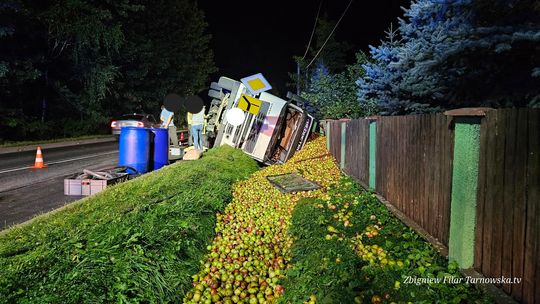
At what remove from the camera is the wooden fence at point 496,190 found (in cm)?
239

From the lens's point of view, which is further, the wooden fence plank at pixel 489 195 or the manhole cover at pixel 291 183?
the manhole cover at pixel 291 183

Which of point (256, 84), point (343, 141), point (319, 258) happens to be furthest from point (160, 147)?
point (319, 258)

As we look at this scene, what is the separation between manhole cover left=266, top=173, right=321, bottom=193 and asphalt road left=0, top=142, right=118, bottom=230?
426 centimetres

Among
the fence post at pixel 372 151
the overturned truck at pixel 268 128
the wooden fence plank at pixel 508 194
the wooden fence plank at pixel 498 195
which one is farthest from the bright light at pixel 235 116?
the wooden fence plank at pixel 508 194

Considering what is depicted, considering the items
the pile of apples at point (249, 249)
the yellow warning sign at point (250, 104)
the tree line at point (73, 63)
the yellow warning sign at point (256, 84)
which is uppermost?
the tree line at point (73, 63)

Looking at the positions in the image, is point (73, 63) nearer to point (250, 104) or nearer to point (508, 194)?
point (250, 104)

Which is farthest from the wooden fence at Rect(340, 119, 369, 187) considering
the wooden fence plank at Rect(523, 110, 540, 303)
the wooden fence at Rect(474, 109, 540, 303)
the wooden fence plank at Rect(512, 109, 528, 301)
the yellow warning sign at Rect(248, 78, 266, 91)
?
the wooden fence plank at Rect(523, 110, 540, 303)

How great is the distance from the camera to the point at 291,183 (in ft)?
25.8

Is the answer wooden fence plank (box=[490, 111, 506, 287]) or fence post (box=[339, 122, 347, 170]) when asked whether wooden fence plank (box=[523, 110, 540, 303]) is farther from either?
fence post (box=[339, 122, 347, 170])

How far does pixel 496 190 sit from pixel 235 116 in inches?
375

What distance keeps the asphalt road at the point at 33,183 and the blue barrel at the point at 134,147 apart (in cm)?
157

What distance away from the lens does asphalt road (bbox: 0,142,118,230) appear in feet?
20.2

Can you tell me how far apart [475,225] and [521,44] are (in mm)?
4394

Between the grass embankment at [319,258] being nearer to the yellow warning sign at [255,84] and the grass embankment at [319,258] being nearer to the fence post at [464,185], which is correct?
the fence post at [464,185]
